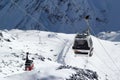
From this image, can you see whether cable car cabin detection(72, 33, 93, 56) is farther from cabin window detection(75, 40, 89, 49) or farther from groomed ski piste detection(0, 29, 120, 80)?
groomed ski piste detection(0, 29, 120, 80)

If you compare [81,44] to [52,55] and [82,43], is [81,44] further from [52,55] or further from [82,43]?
[52,55]

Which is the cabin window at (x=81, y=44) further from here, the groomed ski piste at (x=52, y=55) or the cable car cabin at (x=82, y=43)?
the groomed ski piste at (x=52, y=55)

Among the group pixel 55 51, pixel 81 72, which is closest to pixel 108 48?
pixel 55 51

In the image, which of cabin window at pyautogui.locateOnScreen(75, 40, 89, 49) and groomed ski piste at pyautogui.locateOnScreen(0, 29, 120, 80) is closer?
cabin window at pyautogui.locateOnScreen(75, 40, 89, 49)

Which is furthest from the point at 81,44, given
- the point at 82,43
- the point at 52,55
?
the point at 52,55

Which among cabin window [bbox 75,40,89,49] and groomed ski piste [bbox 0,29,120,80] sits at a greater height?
cabin window [bbox 75,40,89,49]

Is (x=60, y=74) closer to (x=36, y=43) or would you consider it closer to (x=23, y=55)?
(x=23, y=55)

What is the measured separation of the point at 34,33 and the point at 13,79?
68.6 metres

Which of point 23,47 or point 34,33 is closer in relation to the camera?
point 23,47

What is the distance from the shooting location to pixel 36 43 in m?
81.6

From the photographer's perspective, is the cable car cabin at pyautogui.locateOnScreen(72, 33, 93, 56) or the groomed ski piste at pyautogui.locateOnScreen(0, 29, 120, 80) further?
the groomed ski piste at pyautogui.locateOnScreen(0, 29, 120, 80)

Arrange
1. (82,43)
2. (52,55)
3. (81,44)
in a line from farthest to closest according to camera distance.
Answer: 1. (52,55)
2. (81,44)
3. (82,43)

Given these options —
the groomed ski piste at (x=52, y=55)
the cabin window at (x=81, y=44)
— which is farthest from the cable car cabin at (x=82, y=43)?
the groomed ski piste at (x=52, y=55)

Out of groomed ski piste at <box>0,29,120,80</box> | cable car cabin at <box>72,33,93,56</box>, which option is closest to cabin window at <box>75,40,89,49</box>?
cable car cabin at <box>72,33,93,56</box>
